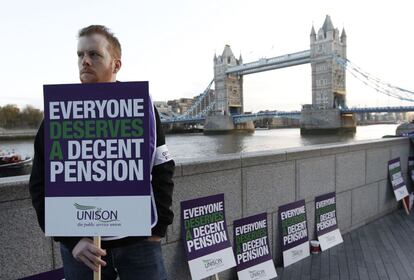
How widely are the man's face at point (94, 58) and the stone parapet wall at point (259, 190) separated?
93 centimetres

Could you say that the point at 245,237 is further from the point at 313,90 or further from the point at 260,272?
the point at 313,90

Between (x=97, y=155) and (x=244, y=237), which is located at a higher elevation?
(x=97, y=155)

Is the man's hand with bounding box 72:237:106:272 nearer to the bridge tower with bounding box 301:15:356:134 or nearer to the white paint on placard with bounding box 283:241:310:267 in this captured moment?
the white paint on placard with bounding box 283:241:310:267

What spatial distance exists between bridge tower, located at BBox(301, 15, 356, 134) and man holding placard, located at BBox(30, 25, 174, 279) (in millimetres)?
54717

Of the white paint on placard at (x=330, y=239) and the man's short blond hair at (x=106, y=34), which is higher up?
the man's short blond hair at (x=106, y=34)

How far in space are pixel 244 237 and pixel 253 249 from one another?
6.2 inches

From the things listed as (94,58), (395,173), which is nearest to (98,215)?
(94,58)

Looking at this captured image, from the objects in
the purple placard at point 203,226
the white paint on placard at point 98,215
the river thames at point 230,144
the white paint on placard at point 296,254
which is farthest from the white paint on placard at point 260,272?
the river thames at point 230,144

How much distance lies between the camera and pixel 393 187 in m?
5.56

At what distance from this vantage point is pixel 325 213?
14.2 feet

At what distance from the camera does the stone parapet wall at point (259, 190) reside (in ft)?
6.89

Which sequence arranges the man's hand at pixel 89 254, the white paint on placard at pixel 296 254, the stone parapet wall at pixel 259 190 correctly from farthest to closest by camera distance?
1. the white paint on placard at pixel 296 254
2. the stone parapet wall at pixel 259 190
3. the man's hand at pixel 89 254

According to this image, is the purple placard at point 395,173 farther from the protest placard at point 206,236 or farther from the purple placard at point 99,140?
the purple placard at point 99,140

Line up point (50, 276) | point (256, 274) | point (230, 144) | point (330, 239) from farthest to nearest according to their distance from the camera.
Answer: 1. point (230, 144)
2. point (330, 239)
3. point (256, 274)
4. point (50, 276)
